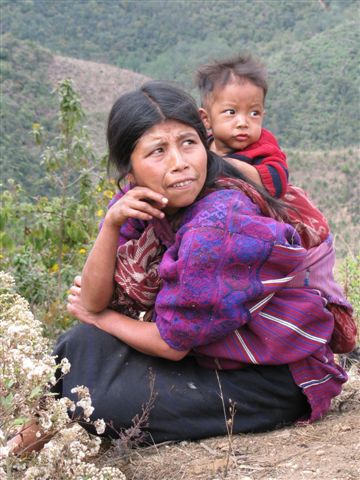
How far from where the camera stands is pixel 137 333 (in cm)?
213

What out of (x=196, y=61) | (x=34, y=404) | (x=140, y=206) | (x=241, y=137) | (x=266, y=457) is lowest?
(x=196, y=61)

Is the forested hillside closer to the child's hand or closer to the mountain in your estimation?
the mountain

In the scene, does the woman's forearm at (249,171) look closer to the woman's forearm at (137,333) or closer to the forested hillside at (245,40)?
the woman's forearm at (137,333)

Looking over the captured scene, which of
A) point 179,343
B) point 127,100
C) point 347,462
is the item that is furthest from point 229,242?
point 347,462

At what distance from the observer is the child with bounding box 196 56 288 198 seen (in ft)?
8.73

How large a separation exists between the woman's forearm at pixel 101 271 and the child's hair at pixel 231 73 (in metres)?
0.95

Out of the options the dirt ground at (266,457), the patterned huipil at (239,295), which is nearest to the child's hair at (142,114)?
the patterned huipil at (239,295)

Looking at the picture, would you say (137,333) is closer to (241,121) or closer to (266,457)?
(266,457)

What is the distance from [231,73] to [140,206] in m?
0.99

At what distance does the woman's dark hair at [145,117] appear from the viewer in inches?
81.1

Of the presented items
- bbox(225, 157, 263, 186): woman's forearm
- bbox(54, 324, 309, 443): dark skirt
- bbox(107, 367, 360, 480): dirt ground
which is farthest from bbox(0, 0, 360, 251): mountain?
bbox(107, 367, 360, 480): dirt ground

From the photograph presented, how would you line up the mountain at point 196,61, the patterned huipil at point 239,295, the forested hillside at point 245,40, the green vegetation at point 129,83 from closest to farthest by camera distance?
the patterned huipil at point 239,295 → the green vegetation at point 129,83 → the mountain at point 196,61 → the forested hillside at point 245,40

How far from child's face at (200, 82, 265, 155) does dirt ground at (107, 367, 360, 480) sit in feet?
3.49

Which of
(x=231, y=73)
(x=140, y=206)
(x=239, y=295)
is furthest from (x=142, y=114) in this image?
(x=231, y=73)
